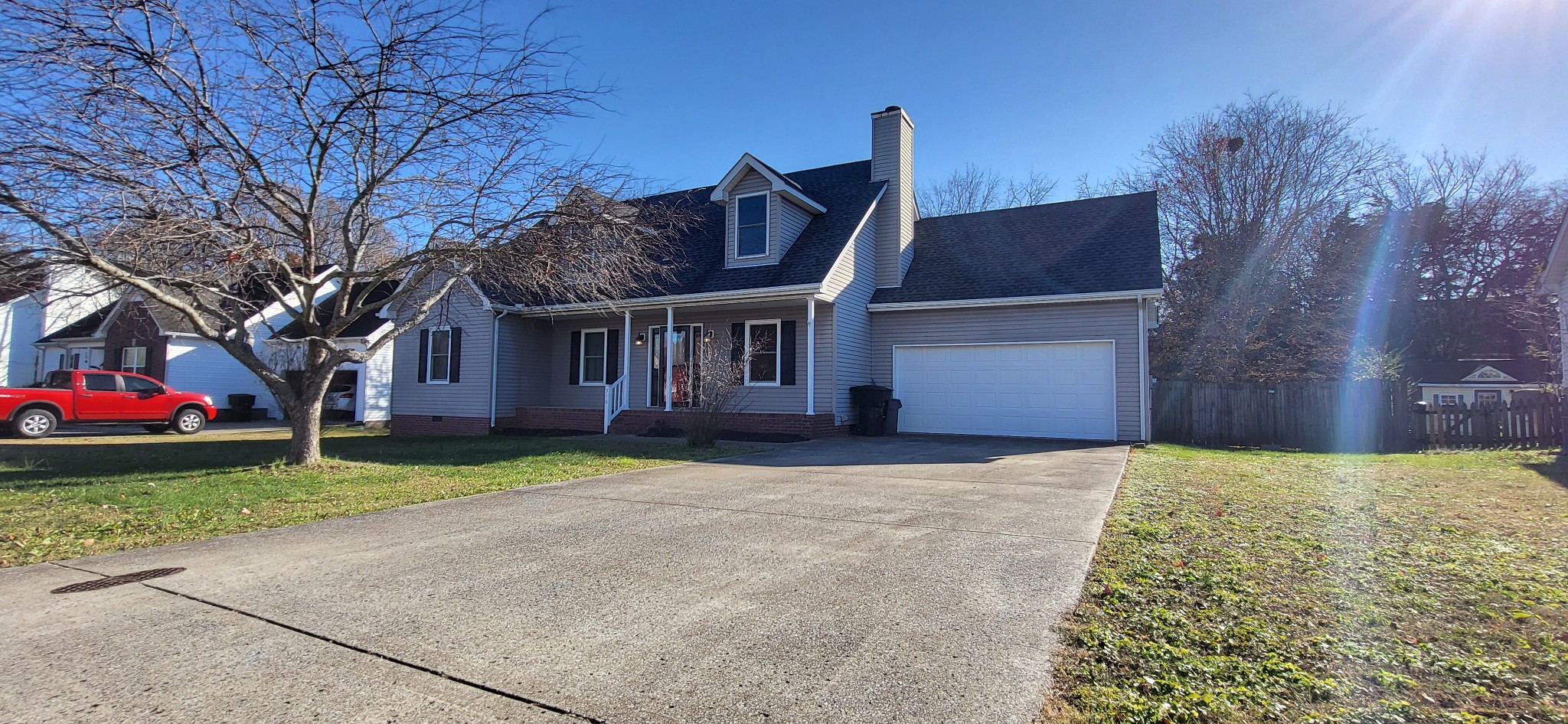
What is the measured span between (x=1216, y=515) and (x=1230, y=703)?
441cm

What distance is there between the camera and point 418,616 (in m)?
3.76

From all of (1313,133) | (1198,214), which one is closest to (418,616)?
(1198,214)

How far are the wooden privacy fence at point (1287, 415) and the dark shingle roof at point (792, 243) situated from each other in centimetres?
830

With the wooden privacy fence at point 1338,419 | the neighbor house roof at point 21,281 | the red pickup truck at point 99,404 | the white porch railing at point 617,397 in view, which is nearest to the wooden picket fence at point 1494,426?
the wooden privacy fence at point 1338,419

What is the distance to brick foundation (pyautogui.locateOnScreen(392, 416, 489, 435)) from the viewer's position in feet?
58.2

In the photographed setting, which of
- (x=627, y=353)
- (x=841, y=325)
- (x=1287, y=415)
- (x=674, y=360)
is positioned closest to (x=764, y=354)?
(x=841, y=325)

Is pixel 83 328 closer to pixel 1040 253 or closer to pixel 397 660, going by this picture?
pixel 1040 253

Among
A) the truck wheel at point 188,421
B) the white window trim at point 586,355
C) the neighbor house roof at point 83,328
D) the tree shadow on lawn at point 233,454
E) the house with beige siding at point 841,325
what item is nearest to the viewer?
the tree shadow on lawn at point 233,454

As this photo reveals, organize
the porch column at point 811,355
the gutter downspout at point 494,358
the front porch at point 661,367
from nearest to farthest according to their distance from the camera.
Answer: the porch column at point 811,355 < the front porch at point 661,367 < the gutter downspout at point 494,358

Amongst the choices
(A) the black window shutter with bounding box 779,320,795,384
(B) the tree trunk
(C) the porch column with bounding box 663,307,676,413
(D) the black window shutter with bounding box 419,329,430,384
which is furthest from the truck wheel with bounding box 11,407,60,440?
(A) the black window shutter with bounding box 779,320,795,384

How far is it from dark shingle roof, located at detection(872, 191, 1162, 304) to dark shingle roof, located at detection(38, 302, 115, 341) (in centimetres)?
2835

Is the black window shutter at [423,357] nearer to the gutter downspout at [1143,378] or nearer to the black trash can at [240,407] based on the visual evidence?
the black trash can at [240,407]

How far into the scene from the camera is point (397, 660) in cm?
317

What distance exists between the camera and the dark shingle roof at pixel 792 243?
1523cm
